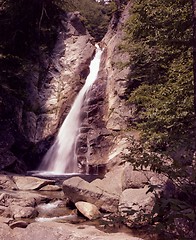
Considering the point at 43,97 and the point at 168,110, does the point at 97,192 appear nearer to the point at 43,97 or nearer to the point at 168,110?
the point at 168,110

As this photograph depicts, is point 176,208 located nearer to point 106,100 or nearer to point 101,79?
point 106,100

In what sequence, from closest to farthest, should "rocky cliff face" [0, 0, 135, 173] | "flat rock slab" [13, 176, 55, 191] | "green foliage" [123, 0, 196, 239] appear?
"green foliage" [123, 0, 196, 239], "flat rock slab" [13, 176, 55, 191], "rocky cliff face" [0, 0, 135, 173]

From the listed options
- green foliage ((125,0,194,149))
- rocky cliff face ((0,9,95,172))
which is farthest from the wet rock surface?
rocky cliff face ((0,9,95,172))

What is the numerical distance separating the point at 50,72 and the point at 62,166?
8.13 m

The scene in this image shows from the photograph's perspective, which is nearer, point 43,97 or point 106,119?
point 106,119

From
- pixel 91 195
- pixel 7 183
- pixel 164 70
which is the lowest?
pixel 7 183

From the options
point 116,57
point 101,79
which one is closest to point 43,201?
point 101,79

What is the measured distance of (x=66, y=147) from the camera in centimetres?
1656

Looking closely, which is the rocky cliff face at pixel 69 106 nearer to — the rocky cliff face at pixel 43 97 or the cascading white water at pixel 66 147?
the rocky cliff face at pixel 43 97

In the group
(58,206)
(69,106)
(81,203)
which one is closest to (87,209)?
(81,203)

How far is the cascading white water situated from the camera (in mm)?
15824

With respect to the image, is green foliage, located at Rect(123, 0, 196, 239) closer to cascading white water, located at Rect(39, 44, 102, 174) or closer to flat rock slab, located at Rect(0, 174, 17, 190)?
cascading white water, located at Rect(39, 44, 102, 174)

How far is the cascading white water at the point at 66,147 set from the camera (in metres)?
15.8

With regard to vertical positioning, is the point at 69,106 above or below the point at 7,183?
above
